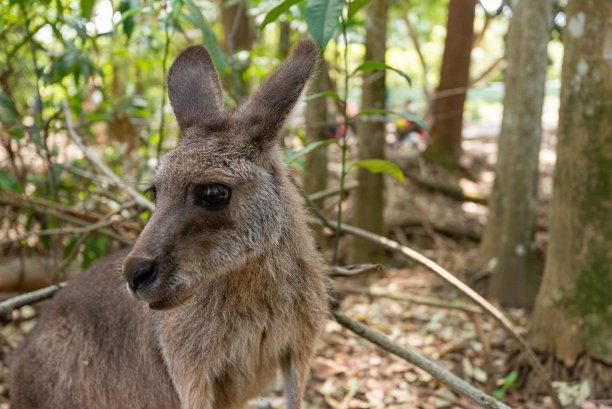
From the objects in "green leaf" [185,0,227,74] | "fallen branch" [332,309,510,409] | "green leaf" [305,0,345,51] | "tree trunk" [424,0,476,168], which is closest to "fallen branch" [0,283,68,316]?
"green leaf" [185,0,227,74]

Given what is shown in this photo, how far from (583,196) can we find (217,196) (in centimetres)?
285

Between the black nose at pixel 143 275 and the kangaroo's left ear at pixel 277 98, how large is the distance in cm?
74

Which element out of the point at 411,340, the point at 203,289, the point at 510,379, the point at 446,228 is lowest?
the point at 411,340

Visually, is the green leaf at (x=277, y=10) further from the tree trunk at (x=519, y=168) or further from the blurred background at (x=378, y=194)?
the tree trunk at (x=519, y=168)

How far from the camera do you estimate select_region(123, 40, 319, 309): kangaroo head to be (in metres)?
2.05

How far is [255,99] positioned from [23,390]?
2.08m

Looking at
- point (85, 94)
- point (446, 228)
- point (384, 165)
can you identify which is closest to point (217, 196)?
point (384, 165)

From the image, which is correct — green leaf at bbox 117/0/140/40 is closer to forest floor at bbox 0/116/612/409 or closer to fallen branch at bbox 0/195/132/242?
fallen branch at bbox 0/195/132/242

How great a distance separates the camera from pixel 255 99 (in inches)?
95.7

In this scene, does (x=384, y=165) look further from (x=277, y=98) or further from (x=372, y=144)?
(x=372, y=144)

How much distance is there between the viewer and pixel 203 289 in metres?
2.48

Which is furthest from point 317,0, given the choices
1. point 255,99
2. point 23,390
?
point 23,390

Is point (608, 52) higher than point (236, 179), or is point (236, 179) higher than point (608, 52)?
point (608, 52)

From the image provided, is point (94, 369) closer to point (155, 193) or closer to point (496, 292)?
point (155, 193)
